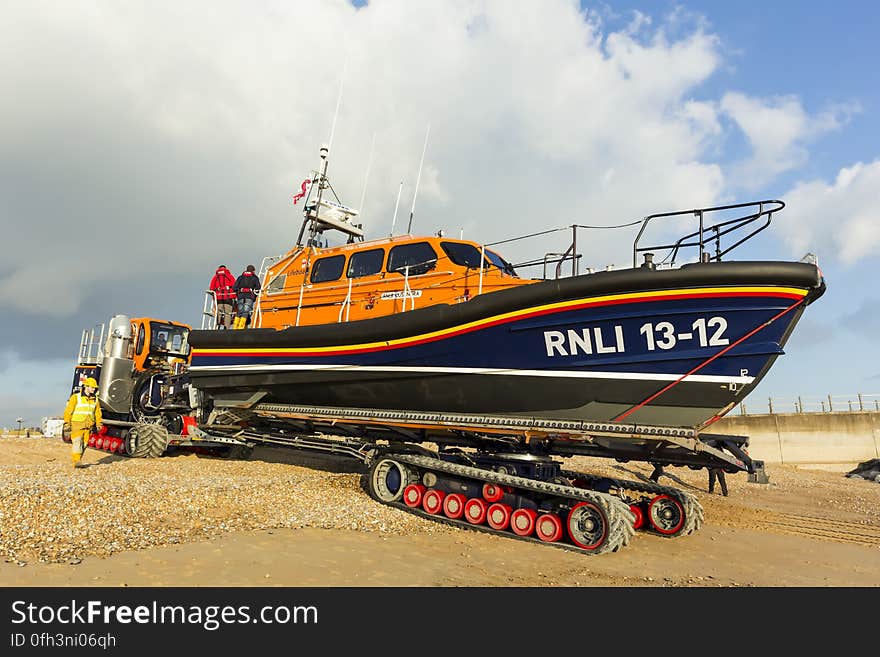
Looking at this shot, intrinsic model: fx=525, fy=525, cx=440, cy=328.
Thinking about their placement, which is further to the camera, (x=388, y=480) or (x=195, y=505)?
(x=388, y=480)

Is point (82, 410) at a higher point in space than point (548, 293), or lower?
lower

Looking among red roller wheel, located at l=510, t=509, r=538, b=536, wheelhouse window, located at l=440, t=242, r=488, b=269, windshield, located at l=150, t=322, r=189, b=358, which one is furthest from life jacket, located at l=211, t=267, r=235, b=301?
red roller wheel, located at l=510, t=509, r=538, b=536

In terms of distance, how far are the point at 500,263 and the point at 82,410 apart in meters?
7.49

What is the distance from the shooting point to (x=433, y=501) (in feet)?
20.9

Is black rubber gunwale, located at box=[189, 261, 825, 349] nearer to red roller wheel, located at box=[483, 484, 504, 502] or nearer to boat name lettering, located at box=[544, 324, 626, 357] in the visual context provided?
boat name lettering, located at box=[544, 324, 626, 357]

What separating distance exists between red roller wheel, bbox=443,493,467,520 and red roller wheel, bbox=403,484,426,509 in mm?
393

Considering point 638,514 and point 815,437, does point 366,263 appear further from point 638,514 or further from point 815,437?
point 815,437

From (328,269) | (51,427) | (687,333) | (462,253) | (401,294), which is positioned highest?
(462,253)

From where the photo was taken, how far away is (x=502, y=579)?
→ 172 inches

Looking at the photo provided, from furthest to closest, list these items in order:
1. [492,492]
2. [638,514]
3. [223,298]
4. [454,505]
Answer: [223,298]
[638,514]
[454,505]
[492,492]

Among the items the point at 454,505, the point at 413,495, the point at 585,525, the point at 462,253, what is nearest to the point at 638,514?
the point at 585,525

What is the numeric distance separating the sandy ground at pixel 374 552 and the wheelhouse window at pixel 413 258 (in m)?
3.18
